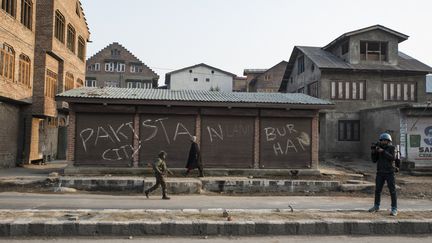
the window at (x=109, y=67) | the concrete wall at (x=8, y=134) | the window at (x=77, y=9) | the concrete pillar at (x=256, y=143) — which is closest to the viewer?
the concrete pillar at (x=256, y=143)

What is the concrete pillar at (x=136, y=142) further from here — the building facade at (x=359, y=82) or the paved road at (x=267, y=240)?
the building facade at (x=359, y=82)

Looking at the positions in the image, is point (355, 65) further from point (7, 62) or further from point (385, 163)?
point (7, 62)

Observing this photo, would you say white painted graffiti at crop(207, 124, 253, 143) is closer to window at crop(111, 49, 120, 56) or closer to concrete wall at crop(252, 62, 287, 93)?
concrete wall at crop(252, 62, 287, 93)

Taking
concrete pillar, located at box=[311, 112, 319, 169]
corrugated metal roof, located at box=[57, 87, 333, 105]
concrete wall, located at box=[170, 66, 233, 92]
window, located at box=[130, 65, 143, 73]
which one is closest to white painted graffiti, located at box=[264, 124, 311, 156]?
concrete pillar, located at box=[311, 112, 319, 169]

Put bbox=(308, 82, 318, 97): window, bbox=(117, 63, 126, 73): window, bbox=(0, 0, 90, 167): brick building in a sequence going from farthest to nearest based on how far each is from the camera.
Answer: bbox=(117, 63, 126, 73): window, bbox=(308, 82, 318, 97): window, bbox=(0, 0, 90, 167): brick building

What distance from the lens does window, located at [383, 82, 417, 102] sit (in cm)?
2828

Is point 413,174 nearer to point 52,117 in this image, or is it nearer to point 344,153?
point 344,153

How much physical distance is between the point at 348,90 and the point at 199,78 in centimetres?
3139

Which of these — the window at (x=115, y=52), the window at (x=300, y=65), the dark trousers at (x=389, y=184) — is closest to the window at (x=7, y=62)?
the dark trousers at (x=389, y=184)

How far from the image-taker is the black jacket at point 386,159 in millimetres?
9266

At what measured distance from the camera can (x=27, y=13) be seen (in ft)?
64.4

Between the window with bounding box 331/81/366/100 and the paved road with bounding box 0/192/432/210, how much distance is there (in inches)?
638

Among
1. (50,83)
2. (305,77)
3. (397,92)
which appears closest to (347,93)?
(397,92)

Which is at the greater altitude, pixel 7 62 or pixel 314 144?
pixel 7 62
